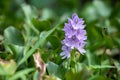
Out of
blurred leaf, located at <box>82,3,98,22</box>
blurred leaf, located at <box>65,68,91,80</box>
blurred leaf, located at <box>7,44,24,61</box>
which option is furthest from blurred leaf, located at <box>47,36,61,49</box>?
blurred leaf, located at <box>82,3,98,22</box>

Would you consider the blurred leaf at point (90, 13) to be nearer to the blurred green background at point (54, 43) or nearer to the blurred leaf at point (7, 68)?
the blurred green background at point (54, 43)

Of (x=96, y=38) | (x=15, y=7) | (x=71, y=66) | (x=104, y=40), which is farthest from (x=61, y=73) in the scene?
(x=15, y=7)

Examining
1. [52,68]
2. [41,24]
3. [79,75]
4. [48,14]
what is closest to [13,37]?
[41,24]

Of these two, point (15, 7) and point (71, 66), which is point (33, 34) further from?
point (15, 7)

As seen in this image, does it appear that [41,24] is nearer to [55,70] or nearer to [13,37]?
[13,37]

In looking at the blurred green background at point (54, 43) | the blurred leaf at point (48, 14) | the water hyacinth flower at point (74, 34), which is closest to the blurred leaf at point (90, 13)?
the blurred green background at point (54, 43)

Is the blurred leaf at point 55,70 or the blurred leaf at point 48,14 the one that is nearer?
the blurred leaf at point 55,70

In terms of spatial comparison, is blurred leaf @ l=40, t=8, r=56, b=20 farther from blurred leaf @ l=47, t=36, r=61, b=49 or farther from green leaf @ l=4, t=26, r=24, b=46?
blurred leaf @ l=47, t=36, r=61, b=49
